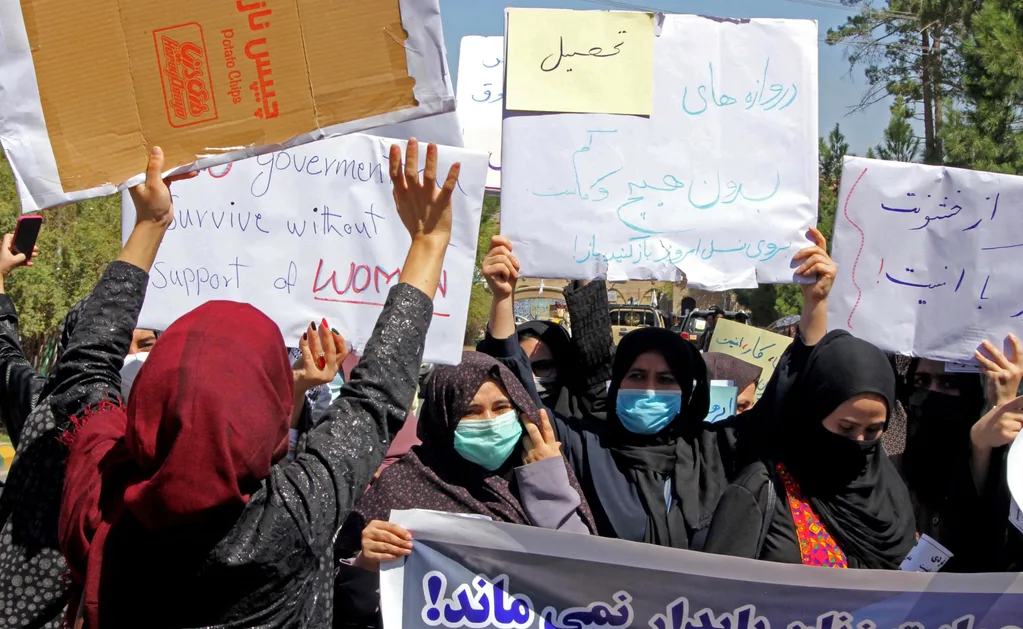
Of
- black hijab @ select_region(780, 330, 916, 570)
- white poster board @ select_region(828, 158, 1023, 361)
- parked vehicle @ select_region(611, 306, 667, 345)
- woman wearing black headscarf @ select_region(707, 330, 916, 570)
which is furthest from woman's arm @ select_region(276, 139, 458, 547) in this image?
parked vehicle @ select_region(611, 306, 667, 345)

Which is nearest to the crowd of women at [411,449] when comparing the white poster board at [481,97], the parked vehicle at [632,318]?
the white poster board at [481,97]

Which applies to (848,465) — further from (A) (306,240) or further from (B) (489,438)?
(A) (306,240)

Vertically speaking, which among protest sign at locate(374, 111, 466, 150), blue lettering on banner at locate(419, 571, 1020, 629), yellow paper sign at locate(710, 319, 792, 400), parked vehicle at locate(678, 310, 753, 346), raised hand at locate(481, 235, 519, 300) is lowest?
parked vehicle at locate(678, 310, 753, 346)

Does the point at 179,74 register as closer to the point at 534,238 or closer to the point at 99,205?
the point at 534,238

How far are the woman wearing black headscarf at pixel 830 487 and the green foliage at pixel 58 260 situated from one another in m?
11.2

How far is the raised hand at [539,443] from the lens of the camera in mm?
2801

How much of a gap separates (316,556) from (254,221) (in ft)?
5.20

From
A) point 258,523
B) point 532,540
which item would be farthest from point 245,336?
point 532,540

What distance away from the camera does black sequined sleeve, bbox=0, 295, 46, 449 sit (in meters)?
2.29

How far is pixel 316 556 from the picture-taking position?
161 cm

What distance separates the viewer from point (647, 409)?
10.2 ft

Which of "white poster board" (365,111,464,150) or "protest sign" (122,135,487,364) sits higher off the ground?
"white poster board" (365,111,464,150)

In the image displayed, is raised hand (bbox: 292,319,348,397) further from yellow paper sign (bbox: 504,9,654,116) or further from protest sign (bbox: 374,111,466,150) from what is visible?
yellow paper sign (bbox: 504,9,654,116)

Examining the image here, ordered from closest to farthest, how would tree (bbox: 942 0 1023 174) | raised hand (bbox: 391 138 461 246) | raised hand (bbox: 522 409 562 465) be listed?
raised hand (bbox: 391 138 461 246)
raised hand (bbox: 522 409 562 465)
tree (bbox: 942 0 1023 174)
